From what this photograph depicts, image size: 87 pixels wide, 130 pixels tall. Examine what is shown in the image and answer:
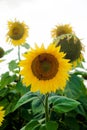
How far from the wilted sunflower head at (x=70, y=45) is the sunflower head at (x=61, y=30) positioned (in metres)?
0.43

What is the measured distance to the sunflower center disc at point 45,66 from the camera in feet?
4.02

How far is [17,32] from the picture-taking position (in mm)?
2295

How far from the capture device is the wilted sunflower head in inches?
52.2

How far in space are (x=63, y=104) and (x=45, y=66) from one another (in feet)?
0.55

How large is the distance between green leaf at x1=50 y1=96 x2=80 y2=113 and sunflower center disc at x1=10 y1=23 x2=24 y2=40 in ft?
3.19

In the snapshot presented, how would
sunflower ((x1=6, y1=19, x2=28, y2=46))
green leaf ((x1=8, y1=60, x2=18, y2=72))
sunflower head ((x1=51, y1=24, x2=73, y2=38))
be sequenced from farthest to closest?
sunflower ((x1=6, y1=19, x2=28, y2=46)) → green leaf ((x1=8, y1=60, x2=18, y2=72)) → sunflower head ((x1=51, y1=24, x2=73, y2=38))

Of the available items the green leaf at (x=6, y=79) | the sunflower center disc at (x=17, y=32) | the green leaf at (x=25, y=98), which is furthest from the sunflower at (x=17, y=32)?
the green leaf at (x=25, y=98)

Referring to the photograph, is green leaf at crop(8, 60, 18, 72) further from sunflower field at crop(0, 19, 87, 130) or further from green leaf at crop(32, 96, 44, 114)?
green leaf at crop(32, 96, 44, 114)

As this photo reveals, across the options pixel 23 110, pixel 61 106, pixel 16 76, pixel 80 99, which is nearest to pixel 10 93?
pixel 16 76

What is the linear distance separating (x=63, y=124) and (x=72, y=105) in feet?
0.78

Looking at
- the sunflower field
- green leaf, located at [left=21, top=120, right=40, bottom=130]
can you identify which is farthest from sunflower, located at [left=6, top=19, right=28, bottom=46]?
green leaf, located at [left=21, top=120, right=40, bottom=130]

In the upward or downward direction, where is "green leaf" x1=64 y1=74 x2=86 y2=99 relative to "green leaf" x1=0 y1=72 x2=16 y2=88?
downward

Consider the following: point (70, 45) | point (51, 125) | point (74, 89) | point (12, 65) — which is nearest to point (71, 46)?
point (70, 45)

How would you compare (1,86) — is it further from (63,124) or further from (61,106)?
(61,106)
